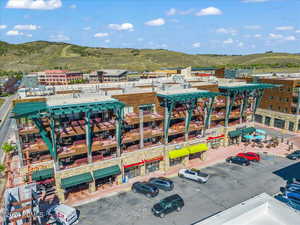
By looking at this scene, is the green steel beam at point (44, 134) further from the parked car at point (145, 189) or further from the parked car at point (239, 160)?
the parked car at point (239, 160)

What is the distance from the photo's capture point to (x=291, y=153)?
52438mm

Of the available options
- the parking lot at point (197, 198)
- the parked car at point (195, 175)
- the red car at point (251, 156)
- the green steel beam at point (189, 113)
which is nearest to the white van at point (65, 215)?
the parking lot at point (197, 198)

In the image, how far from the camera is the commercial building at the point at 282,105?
Result: 2562 inches

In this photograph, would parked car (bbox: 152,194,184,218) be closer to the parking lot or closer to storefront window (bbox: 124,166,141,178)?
the parking lot

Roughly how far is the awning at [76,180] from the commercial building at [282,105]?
59.7 meters

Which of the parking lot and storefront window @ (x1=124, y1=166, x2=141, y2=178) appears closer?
the parking lot

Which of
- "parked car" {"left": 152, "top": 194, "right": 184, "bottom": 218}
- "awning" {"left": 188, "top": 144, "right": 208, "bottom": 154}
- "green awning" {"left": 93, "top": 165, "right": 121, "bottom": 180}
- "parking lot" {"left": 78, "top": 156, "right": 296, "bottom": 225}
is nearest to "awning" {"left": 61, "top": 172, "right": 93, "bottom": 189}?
"green awning" {"left": 93, "top": 165, "right": 121, "bottom": 180}

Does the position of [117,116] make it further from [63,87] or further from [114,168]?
[63,87]

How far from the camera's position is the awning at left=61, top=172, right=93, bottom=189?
33303 mm

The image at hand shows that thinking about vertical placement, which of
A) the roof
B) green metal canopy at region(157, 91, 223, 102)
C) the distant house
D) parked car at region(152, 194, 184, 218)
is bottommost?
parked car at region(152, 194, 184, 218)

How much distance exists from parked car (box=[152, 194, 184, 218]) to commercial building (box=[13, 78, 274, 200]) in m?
9.59

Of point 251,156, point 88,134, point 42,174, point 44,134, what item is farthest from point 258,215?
point 42,174

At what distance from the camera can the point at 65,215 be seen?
28.6 meters

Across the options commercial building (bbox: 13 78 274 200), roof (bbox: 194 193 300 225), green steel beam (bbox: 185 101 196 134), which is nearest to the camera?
roof (bbox: 194 193 300 225)
